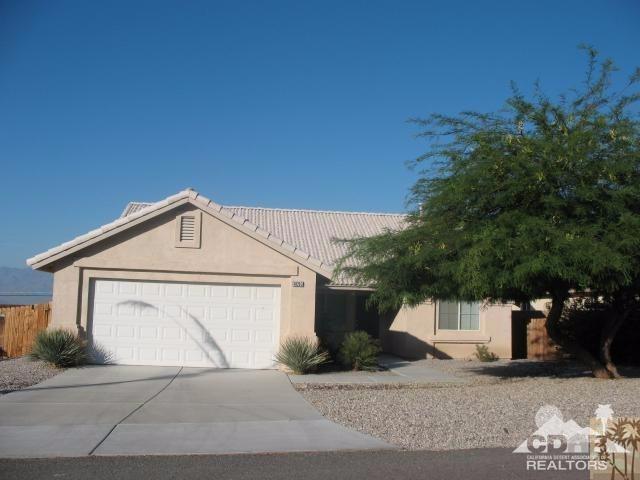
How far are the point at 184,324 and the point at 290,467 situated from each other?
9776 mm

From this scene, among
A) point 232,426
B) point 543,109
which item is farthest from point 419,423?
point 543,109

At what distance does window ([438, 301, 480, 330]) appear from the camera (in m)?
22.5

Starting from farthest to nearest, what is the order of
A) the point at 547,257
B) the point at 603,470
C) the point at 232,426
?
1. the point at 547,257
2. the point at 232,426
3. the point at 603,470

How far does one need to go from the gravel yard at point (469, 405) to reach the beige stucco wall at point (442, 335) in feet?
15.3

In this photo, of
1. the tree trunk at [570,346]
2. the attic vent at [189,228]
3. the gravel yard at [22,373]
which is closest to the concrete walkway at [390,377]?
the tree trunk at [570,346]

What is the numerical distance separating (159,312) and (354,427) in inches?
327

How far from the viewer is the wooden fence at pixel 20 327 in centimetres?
1989

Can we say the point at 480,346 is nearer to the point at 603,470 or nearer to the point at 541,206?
the point at 541,206

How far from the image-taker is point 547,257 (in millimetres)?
12898

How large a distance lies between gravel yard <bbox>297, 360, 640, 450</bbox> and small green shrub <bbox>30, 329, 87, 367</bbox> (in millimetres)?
5621

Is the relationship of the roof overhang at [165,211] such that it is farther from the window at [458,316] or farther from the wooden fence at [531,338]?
the wooden fence at [531,338]

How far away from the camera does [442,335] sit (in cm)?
2225

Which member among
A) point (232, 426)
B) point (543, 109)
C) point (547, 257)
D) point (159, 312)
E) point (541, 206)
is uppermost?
point (543, 109)

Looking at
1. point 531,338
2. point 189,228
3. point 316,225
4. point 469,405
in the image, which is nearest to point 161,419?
point 469,405
